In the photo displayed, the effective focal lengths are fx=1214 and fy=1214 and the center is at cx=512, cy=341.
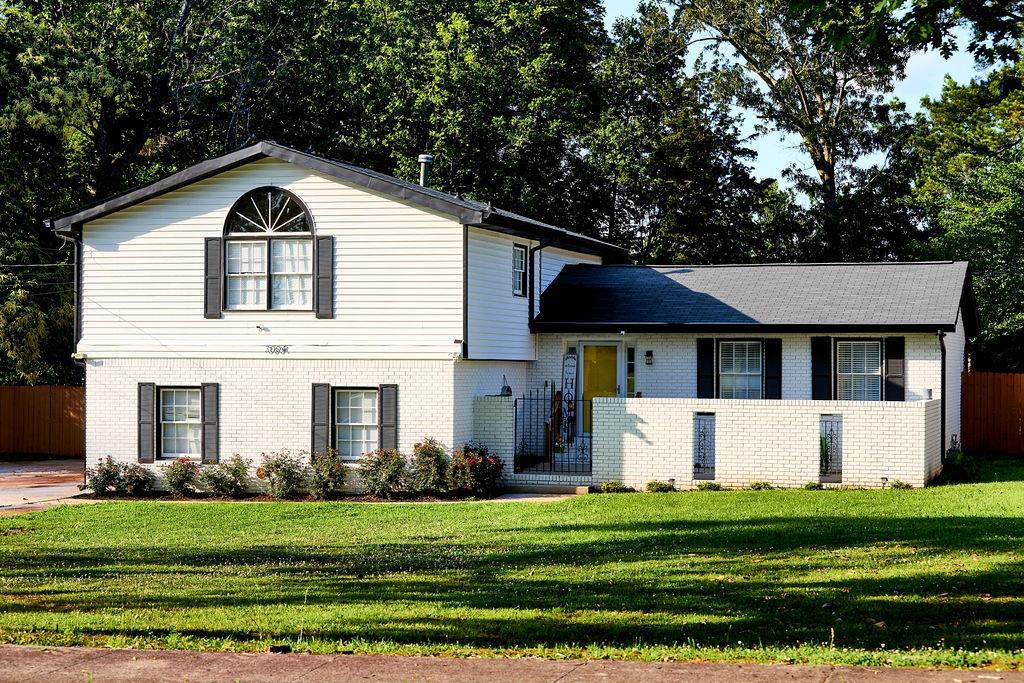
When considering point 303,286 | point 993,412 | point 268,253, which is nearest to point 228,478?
point 303,286

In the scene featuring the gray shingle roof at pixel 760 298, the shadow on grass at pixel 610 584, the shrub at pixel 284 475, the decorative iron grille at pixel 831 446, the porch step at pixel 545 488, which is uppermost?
the gray shingle roof at pixel 760 298

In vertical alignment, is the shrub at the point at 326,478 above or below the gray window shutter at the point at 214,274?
below

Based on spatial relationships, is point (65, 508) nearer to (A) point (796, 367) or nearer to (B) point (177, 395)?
(B) point (177, 395)

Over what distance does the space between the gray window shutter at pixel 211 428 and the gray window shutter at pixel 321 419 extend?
188cm

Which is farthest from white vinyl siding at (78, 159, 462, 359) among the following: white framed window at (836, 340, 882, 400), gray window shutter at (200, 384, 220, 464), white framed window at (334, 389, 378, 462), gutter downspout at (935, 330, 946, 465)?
gutter downspout at (935, 330, 946, 465)

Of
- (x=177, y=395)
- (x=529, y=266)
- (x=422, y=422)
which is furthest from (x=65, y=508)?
(x=529, y=266)

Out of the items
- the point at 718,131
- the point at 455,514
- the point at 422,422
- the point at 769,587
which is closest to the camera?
the point at 769,587

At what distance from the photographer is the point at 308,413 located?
881 inches

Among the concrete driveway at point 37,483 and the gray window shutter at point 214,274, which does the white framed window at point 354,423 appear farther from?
the concrete driveway at point 37,483

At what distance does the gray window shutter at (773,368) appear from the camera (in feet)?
79.6

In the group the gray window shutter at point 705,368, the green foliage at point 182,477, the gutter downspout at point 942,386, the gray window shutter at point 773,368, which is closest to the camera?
the green foliage at point 182,477

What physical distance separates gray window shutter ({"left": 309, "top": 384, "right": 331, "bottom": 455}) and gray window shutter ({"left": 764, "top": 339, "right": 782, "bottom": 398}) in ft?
28.5

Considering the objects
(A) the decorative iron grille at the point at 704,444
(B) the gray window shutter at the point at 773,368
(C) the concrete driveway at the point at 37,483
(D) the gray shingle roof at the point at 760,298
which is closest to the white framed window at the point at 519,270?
(D) the gray shingle roof at the point at 760,298

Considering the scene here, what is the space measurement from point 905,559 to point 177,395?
1453cm
